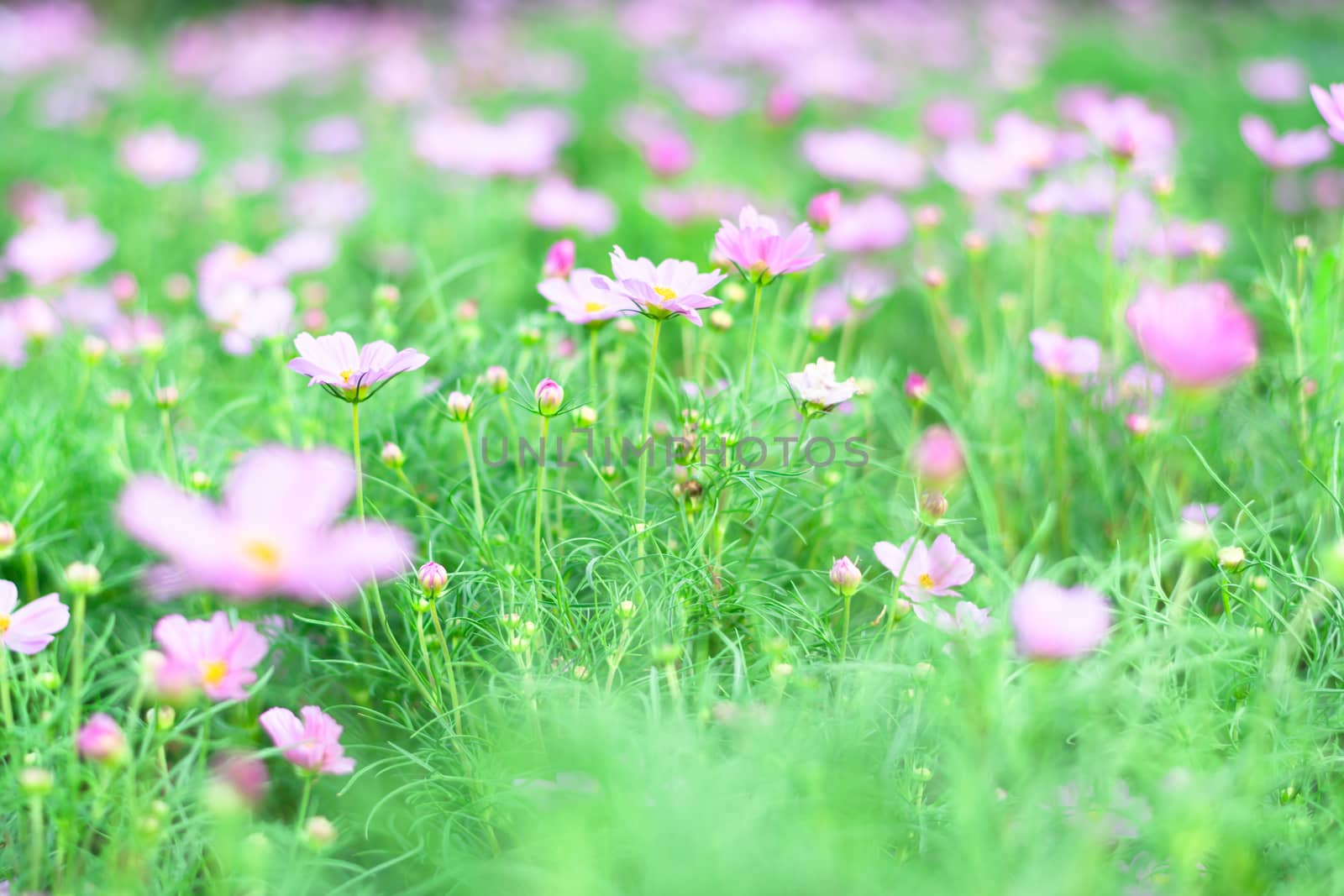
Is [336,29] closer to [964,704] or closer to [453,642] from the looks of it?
[453,642]

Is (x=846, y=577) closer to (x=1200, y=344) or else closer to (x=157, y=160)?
(x=1200, y=344)

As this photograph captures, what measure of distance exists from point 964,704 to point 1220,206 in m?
1.57

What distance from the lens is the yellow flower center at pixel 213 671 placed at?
0.74 meters

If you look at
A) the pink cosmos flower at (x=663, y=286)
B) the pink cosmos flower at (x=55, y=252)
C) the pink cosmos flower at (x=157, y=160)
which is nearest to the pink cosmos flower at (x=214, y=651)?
the pink cosmos flower at (x=663, y=286)

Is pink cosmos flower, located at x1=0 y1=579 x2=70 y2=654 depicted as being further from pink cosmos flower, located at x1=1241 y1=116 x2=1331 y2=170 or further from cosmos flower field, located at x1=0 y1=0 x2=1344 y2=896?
pink cosmos flower, located at x1=1241 y1=116 x2=1331 y2=170

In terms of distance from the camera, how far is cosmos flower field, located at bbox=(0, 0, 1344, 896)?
67 cm

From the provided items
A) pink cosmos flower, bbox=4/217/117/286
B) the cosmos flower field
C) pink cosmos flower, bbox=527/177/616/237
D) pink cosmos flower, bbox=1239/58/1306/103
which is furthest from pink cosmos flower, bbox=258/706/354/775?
pink cosmos flower, bbox=1239/58/1306/103

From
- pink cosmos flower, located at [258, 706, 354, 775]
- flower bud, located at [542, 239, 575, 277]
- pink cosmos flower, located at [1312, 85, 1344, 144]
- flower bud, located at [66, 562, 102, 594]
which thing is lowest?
pink cosmos flower, located at [258, 706, 354, 775]

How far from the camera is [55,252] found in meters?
1.50

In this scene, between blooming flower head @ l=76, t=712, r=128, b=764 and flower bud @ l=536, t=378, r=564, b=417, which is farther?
flower bud @ l=536, t=378, r=564, b=417

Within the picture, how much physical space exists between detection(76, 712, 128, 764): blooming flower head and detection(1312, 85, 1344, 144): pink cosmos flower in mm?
1054

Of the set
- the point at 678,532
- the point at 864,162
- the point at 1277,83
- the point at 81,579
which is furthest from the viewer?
the point at 1277,83

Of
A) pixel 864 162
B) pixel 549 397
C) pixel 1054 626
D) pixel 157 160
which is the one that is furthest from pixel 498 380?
pixel 157 160

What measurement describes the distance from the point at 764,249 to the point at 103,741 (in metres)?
0.58
